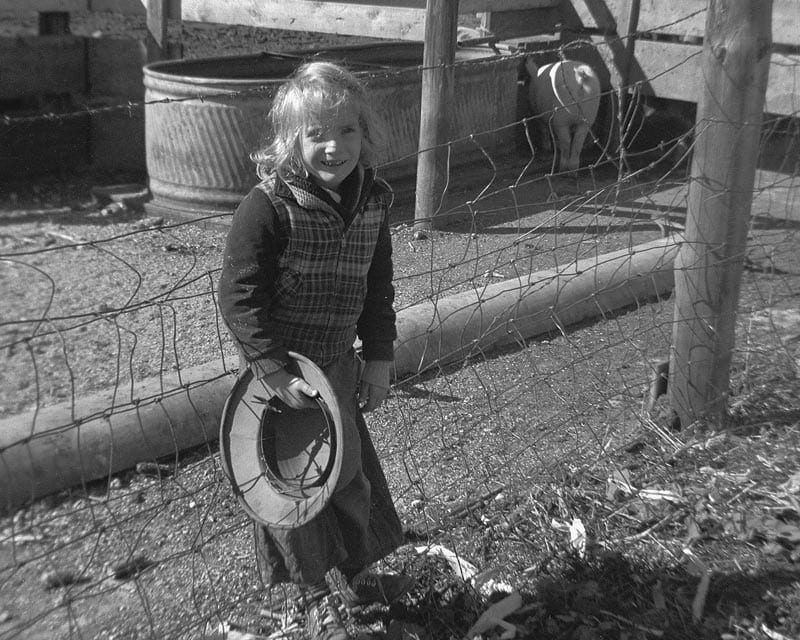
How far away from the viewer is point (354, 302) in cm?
257

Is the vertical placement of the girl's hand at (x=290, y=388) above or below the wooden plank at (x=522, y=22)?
below

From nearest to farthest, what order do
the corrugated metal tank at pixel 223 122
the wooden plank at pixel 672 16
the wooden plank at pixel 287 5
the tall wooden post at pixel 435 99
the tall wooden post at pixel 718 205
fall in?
1. the tall wooden post at pixel 718 205
2. the tall wooden post at pixel 435 99
3. the corrugated metal tank at pixel 223 122
4. the wooden plank at pixel 672 16
5. the wooden plank at pixel 287 5

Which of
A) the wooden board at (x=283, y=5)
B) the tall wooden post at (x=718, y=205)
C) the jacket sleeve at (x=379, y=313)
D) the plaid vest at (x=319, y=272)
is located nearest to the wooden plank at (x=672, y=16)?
the wooden board at (x=283, y=5)

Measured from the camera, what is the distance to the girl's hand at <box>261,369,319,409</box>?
238 centimetres

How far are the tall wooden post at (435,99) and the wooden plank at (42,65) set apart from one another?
354 cm

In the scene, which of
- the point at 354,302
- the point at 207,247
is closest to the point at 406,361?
the point at 354,302

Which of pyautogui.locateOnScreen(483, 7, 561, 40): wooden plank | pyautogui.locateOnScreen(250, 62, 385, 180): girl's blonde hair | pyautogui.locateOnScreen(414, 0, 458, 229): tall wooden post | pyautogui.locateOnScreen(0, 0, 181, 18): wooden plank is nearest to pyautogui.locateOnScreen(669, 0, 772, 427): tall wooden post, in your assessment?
pyautogui.locateOnScreen(250, 62, 385, 180): girl's blonde hair

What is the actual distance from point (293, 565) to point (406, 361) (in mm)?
1873

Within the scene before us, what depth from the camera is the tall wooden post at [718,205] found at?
3.54 meters

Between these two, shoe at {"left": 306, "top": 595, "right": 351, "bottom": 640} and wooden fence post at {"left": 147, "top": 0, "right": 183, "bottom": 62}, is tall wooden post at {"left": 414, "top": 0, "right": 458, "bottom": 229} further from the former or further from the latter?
shoe at {"left": 306, "top": 595, "right": 351, "bottom": 640}

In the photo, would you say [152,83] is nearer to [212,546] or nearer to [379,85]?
[379,85]

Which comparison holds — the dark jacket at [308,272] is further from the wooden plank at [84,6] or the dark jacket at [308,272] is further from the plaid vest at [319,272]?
the wooden plank at [84,6]

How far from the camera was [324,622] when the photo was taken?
8.96 feet

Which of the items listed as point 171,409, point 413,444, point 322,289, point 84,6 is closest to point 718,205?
point 413,444
